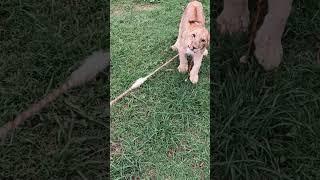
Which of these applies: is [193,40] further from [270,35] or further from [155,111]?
[270,35]

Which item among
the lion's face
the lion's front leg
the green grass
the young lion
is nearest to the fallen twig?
the green grass

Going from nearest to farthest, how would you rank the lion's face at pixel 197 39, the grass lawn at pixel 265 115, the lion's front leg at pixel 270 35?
1. the grass lawn at pixel 265 115
2. the lion's face at pixel 197 39
3. the lion's front leg at pixel 270 35

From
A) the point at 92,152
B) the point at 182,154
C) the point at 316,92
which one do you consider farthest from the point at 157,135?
the point at 316,92

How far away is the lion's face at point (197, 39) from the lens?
3.75 meters

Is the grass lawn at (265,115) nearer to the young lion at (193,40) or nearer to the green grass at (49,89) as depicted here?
the young lion at (193,40)

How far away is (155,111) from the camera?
3.89 meters

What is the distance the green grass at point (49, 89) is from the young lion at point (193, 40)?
2.07 feet

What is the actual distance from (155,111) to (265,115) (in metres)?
0.76

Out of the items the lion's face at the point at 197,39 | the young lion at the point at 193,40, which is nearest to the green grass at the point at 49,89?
the young lion at the point at 193,40

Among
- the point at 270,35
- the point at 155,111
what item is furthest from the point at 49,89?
the point at 270,35

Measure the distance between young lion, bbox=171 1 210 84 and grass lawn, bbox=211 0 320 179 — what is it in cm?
22

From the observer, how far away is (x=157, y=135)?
3719 millimetres

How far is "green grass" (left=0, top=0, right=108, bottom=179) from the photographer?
353 cm

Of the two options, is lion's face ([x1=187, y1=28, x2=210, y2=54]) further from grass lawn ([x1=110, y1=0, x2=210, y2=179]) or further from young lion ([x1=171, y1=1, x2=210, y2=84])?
grass lawn ([x1=110, y1=0, x2=210, y2=179])
